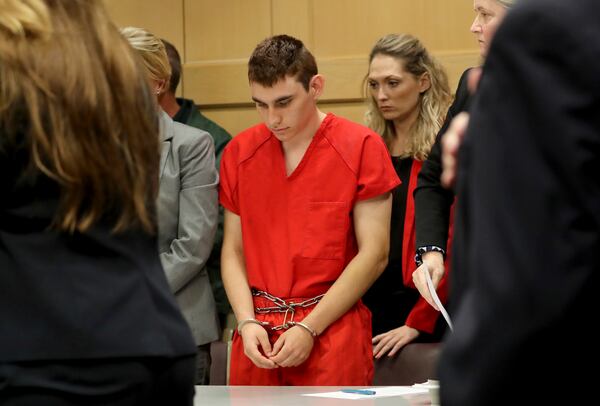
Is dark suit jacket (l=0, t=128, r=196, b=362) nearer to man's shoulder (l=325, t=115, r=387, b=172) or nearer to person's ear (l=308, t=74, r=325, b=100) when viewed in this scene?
man's shoulder (l=325, t=115, r=387, b=172)

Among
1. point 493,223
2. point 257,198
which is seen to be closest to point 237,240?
point 257,198

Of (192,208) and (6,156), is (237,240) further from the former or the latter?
(6,156)

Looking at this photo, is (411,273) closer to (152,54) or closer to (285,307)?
(285,307)

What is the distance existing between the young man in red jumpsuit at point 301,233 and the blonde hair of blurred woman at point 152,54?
0.42 metres

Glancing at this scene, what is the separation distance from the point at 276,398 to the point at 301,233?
76 cm

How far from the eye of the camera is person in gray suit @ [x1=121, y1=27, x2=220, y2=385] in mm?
3230

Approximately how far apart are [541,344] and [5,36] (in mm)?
765

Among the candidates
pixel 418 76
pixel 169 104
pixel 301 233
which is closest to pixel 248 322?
pixel 301 233

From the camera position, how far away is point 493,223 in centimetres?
82

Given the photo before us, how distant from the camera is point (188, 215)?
3.24 m

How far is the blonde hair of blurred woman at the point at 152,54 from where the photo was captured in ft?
10.9

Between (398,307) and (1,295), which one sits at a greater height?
(1,295)

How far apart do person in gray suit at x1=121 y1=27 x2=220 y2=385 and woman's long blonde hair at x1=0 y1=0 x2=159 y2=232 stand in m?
1.90

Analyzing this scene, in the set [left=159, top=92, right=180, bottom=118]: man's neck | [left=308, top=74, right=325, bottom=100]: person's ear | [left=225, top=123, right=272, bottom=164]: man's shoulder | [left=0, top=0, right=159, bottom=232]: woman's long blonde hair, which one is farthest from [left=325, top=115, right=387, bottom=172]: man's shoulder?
[left=0, top=0, right=159, bottom=232]: woman's long blonde hair
